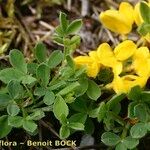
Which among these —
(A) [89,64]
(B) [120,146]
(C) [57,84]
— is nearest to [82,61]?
Result: (A) [89,64]

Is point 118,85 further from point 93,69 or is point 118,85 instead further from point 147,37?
point 147,37

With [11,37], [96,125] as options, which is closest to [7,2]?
[11,37]

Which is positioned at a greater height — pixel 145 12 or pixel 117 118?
pixel 145 12

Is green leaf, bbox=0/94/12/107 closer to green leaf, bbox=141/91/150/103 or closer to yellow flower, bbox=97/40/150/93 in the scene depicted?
yellow flower, bbox=97/40/150/93

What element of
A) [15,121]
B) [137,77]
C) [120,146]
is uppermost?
[137,77]

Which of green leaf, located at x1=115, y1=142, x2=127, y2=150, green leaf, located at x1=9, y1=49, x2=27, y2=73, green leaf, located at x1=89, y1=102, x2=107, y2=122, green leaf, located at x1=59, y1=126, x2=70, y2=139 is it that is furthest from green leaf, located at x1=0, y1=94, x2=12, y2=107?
green leaf, located at x1=115, y1=142, x2=127, y2=150

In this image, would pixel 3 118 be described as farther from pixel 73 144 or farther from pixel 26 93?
pixel 73 144

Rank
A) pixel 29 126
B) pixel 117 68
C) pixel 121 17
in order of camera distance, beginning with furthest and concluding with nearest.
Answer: pixel 121 17 → pixel 117 68 → pixel 29 126

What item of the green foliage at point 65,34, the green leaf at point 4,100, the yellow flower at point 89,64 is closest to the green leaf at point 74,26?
the green foliage at point 65,34

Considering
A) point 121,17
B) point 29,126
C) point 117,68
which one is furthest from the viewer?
point 121,17
